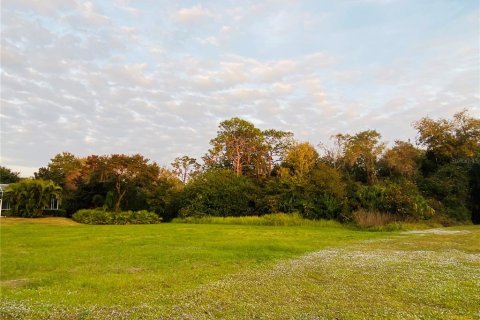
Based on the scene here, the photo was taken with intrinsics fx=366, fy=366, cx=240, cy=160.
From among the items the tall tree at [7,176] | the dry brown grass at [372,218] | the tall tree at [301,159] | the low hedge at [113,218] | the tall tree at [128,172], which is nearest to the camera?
the dry brown grass at [372,218]

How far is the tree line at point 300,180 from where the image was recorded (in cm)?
2789

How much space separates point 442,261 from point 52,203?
34.9 metres

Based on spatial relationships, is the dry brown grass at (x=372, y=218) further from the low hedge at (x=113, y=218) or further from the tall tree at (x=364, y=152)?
the low hedge at (x=113, y=218)

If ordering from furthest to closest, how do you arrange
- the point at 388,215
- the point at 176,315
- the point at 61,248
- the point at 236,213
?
the point at 236,213, the point at 388,215, the point at 61,248, the point at 176,315

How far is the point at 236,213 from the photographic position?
30.8 m

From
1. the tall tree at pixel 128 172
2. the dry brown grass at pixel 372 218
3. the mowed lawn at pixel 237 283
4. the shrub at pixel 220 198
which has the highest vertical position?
the tall tree at pixel 128 172

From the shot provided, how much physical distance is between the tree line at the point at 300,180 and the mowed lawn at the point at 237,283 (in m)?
15.3

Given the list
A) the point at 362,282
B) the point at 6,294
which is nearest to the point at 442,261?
the point at 362,282

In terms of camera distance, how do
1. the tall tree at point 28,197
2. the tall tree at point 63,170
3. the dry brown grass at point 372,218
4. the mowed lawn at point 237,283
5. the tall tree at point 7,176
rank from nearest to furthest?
the mowed lawn at point 237,283
the dry brown grass at point 372,218
the tall tree at point 28,197
the tall tree at point 63,170
the tall tree at point 7,176

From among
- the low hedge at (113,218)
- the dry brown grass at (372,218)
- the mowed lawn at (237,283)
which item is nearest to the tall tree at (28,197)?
the low hedge at (113,218)

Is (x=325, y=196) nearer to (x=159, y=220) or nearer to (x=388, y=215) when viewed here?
(x=388, y=215)

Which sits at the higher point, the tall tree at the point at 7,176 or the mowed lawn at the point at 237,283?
the tall tree at the point at 7,176

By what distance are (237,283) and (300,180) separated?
22466mm

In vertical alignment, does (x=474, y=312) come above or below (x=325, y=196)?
below
